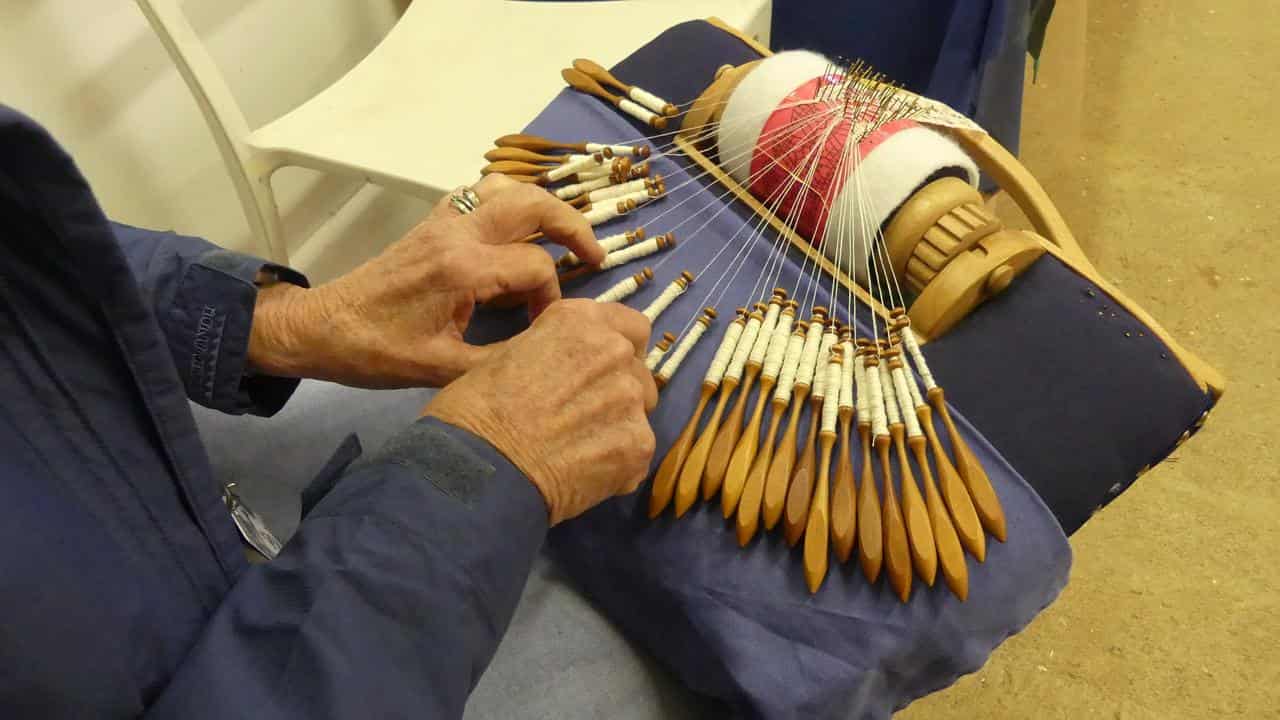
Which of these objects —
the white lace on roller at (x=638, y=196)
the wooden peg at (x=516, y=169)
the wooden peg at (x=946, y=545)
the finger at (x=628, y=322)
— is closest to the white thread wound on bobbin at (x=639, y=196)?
the white lace on roller at (x=638, y=196)

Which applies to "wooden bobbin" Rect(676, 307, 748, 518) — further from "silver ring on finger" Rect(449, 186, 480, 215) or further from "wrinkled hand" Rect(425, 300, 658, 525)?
"silver ring on finger" Rect(449, 186, 480, 215)

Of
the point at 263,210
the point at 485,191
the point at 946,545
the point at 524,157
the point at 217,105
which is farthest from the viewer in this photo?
the point at 263,210

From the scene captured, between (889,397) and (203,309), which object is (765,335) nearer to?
(889,397)

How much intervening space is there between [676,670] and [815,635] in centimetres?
13

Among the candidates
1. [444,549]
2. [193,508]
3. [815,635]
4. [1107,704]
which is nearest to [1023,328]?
[815,635]

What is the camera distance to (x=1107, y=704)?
50.3 inches

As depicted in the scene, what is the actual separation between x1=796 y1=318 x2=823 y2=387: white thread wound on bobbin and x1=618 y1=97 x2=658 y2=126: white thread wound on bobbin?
0.34m

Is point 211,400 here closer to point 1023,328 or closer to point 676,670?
point 676,670

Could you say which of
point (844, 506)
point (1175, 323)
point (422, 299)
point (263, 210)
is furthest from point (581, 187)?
point (1175, 323)

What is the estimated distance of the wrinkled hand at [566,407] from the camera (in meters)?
0.61

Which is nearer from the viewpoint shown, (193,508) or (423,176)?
(193,508)

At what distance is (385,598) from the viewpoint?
52 cm

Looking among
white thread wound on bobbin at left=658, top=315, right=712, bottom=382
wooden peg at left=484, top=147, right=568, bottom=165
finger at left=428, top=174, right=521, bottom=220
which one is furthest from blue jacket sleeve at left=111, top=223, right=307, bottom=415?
white thread wound on bobbin at left=658, top=315, right=712, bottom=382

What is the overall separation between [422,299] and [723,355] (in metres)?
0.28
